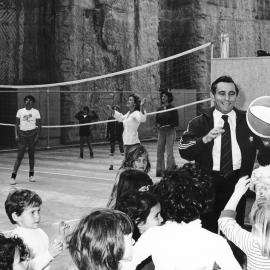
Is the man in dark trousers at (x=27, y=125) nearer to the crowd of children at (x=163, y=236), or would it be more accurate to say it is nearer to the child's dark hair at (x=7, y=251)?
the crowd of children at (x=163, y=236)

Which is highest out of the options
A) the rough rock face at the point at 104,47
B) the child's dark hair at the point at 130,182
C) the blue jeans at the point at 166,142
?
the rough rock face at the point at 104,47

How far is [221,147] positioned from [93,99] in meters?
17.1

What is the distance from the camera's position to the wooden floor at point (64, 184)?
7.88 metres

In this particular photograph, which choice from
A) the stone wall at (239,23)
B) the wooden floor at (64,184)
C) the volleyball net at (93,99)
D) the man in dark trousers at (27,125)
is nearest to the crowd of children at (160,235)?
the wooden floor at (64,184)

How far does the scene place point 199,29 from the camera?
27.5m

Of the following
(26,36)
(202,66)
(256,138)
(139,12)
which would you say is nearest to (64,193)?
(256,138)

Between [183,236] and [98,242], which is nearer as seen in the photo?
[98,242]

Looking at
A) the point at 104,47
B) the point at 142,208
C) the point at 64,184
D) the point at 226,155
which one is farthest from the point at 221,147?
the point at 104,47

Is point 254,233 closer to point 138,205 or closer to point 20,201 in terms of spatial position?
point 138,205

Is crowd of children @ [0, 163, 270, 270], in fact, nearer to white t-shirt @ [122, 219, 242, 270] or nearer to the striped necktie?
white t-shirt @ [122, 219, 242, 270]

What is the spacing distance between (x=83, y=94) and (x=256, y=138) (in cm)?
1686

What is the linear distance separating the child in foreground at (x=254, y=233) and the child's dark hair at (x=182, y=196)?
193mm

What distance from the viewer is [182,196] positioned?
3.28 metres

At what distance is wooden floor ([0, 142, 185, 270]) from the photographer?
7.88 metres
